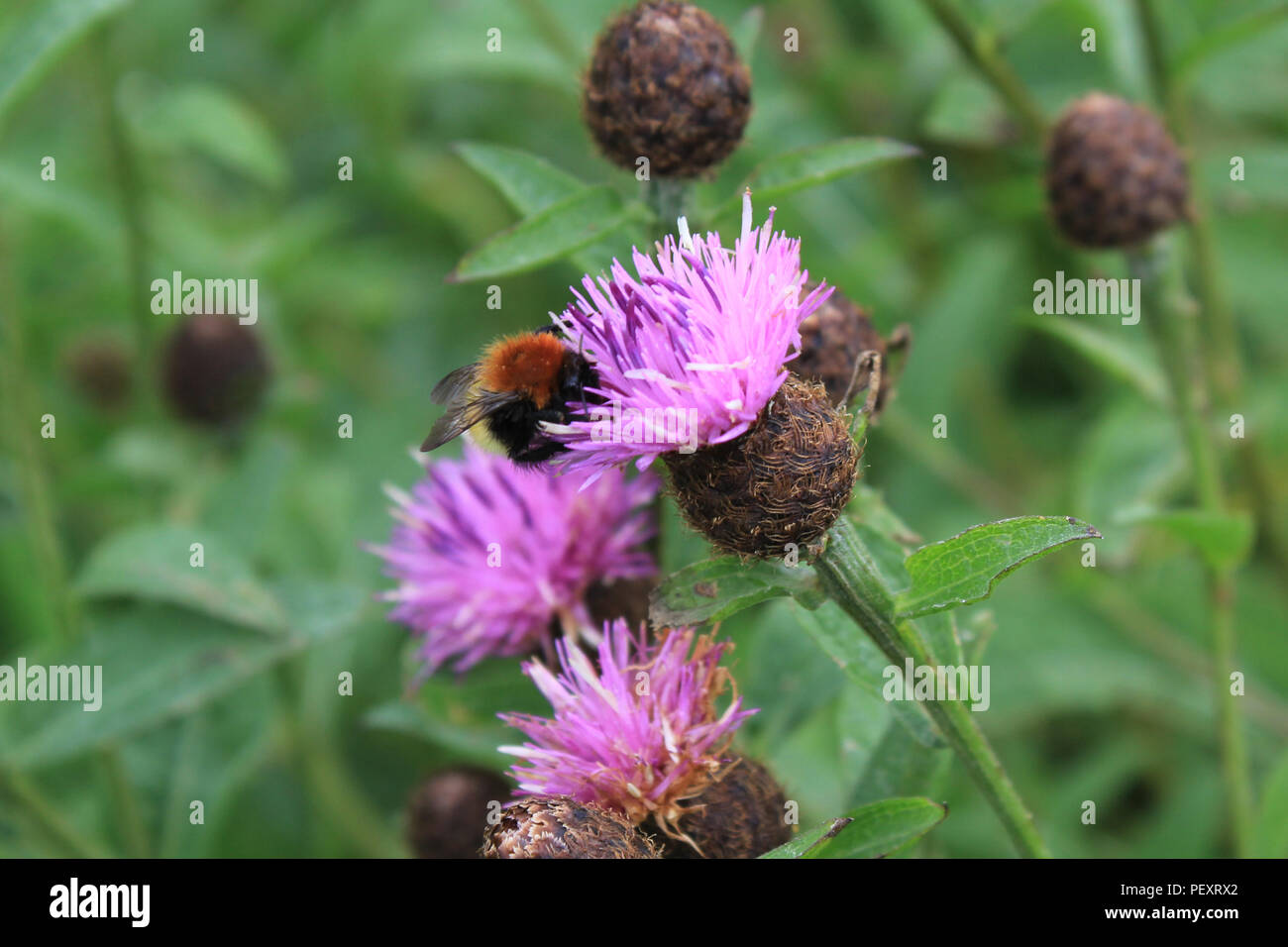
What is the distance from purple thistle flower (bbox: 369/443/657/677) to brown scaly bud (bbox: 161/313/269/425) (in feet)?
5.03

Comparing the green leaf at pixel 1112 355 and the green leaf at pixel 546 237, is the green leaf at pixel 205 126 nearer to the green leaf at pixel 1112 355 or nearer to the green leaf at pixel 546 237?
the green leaf at pixel 546 237

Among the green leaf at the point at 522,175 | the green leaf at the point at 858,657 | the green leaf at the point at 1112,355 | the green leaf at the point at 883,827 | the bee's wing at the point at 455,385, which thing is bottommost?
the green leaf at the point at 883,827

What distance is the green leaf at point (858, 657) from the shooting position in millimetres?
1977

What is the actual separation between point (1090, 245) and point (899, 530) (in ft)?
3.71

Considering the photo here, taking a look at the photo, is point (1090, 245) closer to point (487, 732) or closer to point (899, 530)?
point (899, 530)

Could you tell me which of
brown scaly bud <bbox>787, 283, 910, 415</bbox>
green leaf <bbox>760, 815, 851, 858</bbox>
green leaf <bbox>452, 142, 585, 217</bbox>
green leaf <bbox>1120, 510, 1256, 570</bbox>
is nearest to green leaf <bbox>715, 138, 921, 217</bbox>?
brown scaly bud <bbox>787, 283, 910, 415</bbox>

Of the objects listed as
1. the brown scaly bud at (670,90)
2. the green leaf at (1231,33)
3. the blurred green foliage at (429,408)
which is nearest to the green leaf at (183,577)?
the blurred green foliage at (429,408)

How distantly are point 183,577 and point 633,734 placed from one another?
1.54 metres

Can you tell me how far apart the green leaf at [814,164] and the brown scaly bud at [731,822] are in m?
0.99

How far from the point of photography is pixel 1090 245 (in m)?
2.92

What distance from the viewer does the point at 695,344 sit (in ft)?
5.69

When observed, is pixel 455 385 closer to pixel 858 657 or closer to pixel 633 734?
pixel 633 734

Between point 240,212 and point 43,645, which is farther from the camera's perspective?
point 240,212
